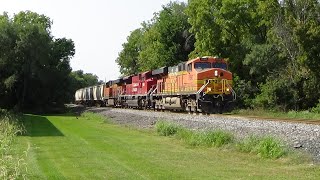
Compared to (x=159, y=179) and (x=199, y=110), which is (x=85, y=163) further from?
(x=199, y=110)

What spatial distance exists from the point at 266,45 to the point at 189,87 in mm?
15025

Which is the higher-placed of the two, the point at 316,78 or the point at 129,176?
the point at 316,78

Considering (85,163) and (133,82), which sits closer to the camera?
(85,163)

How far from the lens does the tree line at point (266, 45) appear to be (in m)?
34.5

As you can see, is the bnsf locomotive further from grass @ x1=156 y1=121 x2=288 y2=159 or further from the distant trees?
the distant trees

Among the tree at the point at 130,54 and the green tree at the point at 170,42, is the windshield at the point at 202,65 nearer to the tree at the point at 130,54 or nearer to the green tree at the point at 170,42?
the green tree at the point at 170,42

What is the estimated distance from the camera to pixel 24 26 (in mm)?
51906

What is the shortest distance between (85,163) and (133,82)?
38.0m

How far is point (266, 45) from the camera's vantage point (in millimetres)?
41906

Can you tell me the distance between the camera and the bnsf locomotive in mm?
28109

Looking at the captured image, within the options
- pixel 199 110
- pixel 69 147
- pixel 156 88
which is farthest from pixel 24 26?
pixel 69 147

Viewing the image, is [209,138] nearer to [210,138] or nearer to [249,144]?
[210,138]

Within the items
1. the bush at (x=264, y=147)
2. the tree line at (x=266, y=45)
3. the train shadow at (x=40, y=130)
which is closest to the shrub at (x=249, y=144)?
the bush at (x=264, y=147)

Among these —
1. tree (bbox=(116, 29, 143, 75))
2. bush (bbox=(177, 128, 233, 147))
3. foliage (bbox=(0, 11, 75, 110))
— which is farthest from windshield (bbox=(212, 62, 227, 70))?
tree (bbox=(116, 29, 143, 75))
